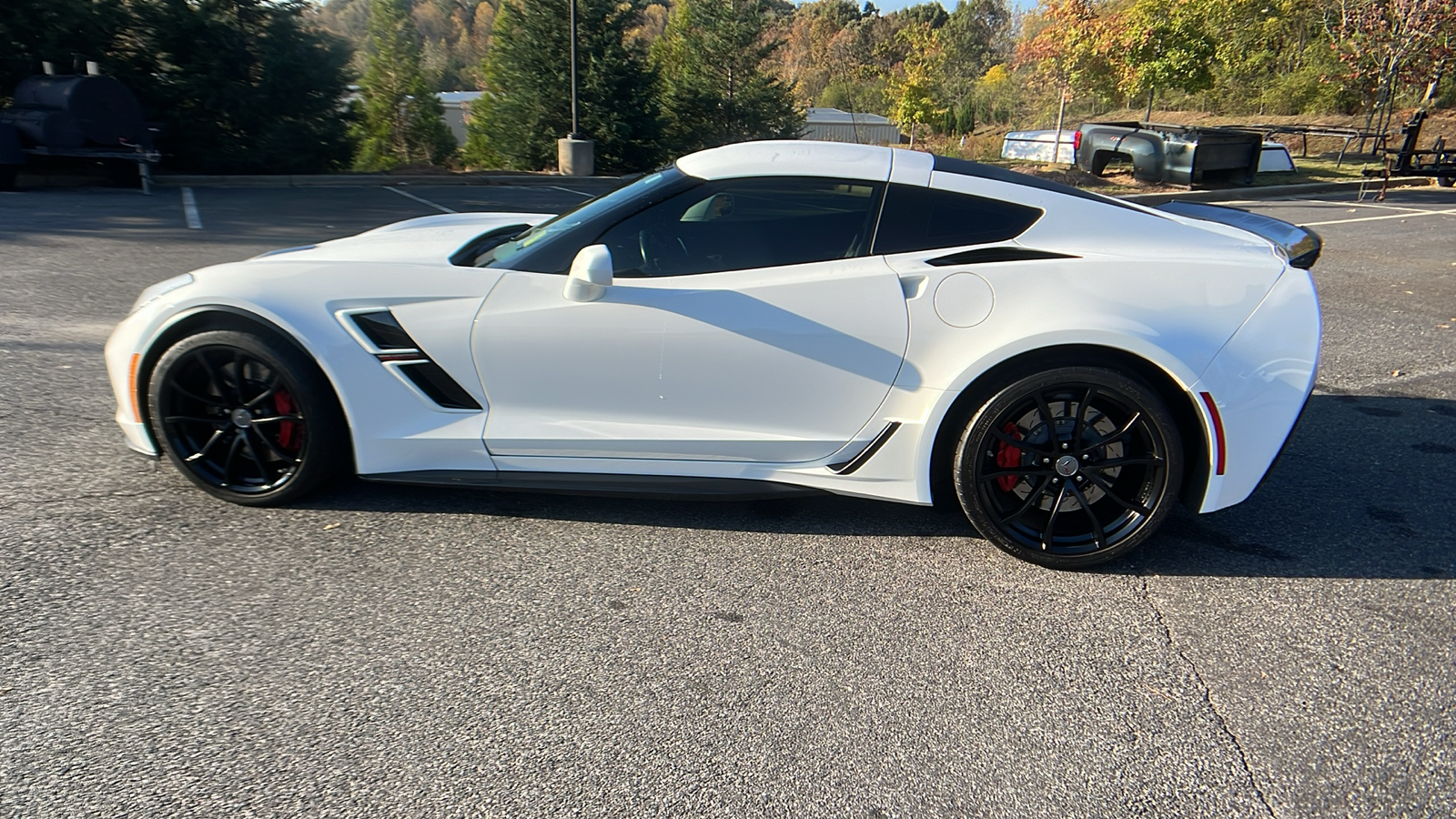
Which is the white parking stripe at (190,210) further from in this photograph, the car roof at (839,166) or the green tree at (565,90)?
the car roof at (839,166)

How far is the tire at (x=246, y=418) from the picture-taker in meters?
3.36

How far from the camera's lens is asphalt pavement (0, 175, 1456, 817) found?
7.19ft

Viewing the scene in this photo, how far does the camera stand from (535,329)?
128 inches

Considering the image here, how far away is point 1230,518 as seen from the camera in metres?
3.74

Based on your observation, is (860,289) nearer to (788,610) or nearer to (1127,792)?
(788,610)

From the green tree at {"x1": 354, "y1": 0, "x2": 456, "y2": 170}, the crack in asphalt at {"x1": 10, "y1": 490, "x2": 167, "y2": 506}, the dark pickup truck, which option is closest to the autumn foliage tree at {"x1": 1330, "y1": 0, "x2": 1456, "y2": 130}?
the dark pickup truck

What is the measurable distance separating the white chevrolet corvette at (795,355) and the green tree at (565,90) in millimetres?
17778

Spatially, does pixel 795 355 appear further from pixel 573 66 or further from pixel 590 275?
pixel 573 66

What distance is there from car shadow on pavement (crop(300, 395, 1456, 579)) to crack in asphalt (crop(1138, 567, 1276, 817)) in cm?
18

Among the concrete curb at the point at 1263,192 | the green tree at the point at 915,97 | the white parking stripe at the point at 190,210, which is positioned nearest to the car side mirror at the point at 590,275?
the white parking stripe at the point at 190,210

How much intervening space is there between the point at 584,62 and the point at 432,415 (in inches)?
731

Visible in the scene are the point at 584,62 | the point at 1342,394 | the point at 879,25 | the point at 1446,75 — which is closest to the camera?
the point at 1342,394

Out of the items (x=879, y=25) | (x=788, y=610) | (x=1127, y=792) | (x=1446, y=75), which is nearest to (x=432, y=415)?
(x=788, y=610)

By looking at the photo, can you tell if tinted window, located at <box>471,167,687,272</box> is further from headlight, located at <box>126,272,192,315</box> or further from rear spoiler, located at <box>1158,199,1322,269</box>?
rear spoiler, located at <box>1158,199,1322,269</box>
